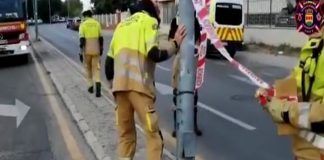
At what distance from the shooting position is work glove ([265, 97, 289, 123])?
3.11 metres

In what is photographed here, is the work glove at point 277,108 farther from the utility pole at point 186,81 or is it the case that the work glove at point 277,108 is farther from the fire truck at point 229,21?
the fire truck at point 229,21

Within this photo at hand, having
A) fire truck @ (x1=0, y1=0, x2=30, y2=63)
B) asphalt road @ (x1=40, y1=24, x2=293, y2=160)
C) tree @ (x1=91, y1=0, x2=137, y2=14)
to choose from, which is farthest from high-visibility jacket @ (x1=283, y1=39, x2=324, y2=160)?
tree @ (x1=91, y1=0, x2=137, y2=14)

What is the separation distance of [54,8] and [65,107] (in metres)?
134

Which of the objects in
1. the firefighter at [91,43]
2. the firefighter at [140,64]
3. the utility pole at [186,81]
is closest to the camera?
the utility pole at [186,81]

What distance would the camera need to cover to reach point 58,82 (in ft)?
44.7

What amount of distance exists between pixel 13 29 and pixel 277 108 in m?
18.1

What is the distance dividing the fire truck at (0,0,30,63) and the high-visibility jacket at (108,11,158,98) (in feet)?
51.3

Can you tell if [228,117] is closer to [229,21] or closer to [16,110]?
[16,110]

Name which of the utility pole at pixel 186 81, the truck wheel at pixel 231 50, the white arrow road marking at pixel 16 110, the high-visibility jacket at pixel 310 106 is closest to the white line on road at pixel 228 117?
the white arrow road marking at pixel 16 110

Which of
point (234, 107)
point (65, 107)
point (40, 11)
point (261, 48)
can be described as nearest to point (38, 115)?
point (65, 107)

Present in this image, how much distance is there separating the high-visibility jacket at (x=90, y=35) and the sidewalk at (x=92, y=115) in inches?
36.7

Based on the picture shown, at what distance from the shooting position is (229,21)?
23156 millimetres

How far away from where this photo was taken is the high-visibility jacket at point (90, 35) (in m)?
11.6

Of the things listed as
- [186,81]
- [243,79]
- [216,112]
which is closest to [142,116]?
[186,81]
